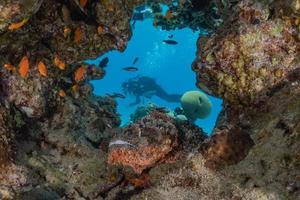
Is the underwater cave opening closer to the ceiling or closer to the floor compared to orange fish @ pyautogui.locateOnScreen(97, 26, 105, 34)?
closer to the floor

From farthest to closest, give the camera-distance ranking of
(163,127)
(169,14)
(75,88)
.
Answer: (169,14) < (75,88) < (163,127)

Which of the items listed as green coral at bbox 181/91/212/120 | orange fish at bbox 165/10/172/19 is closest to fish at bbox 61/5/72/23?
orange fish at bbox 165/10/172/19

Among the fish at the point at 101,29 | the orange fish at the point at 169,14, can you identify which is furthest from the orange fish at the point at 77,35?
the orange fish at the point at 169,14

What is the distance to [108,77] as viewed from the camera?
69812 millimetres

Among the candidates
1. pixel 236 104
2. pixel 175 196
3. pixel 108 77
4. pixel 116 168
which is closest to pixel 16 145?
pixel 116 168

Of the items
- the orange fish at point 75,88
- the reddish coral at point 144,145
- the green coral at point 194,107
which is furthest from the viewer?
the green coral at point 194,107

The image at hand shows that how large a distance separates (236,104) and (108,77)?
215 ft

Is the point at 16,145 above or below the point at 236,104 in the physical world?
below

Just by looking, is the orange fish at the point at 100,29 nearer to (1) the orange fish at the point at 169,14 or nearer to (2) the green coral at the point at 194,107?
(1) the orange fish at the point at 169,14

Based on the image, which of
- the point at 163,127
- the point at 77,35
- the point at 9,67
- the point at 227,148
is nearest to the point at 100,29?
the point at 77,35

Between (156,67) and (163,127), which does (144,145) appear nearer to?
(163,127)

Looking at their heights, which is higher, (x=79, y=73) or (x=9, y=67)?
(x=9, y=67)

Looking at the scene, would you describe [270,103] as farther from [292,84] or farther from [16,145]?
[16,145]

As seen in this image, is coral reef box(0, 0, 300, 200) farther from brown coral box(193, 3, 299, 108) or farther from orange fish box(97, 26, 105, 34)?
orange fish box(97, 26, 105, 34)
